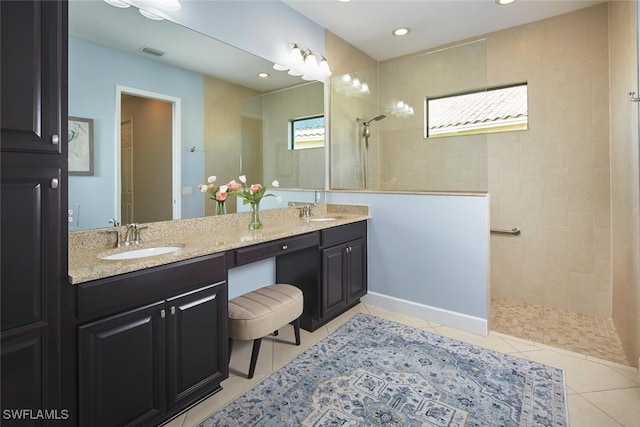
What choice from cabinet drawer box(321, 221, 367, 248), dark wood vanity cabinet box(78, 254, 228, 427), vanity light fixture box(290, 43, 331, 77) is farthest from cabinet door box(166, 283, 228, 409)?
vanity light fixture box(290, 43, 331, 77)

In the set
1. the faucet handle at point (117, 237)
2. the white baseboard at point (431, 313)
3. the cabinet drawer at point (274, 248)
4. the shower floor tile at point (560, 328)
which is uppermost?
the faucet handle at point (117, 237)

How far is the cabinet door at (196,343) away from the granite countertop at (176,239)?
0.71 feet

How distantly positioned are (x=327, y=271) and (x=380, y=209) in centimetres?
88

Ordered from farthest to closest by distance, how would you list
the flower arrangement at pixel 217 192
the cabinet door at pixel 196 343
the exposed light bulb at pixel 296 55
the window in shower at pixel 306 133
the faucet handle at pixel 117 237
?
1. the window in shower at pixel 306 133
2. the exposed light bulb at pixel 296 55
3. the flower arrangement at pixel 217 192
4. the faucet handle at pixel 117 237
5. the cabinet door at pixel 196 343

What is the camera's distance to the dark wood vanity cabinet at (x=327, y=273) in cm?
257

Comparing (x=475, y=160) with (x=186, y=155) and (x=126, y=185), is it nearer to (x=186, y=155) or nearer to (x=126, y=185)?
(x=186, y=155)

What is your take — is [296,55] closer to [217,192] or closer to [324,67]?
[324,67]

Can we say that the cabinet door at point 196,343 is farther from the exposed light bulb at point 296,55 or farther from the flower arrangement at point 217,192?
the exposed light bulb at point 296,55

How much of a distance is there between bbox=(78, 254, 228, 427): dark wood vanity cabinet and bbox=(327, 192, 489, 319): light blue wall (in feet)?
5.76

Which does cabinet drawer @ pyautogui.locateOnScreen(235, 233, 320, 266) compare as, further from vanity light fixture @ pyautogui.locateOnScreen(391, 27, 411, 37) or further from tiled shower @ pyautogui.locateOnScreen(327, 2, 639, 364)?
vanity light fixture @ pyautogui.locateOnScreen(391, 27, 411, 37)

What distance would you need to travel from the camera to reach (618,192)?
2602mm

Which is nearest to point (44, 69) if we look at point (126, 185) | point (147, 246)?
point (126, 185)

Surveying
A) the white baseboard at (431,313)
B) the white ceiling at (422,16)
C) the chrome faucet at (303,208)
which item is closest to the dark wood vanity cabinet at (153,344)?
the chrome faucet at (303,208)

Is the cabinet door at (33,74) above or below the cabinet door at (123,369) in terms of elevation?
above
